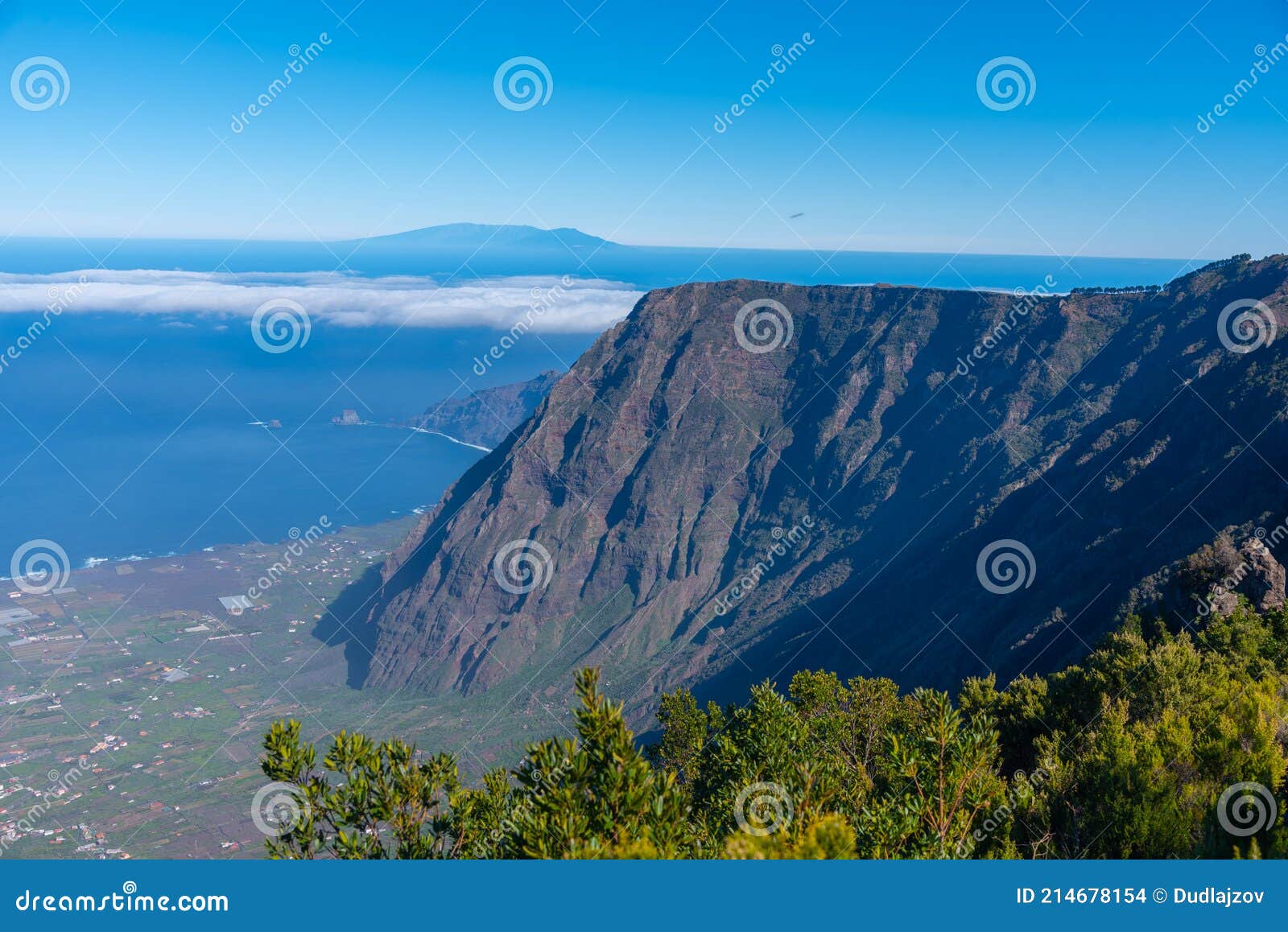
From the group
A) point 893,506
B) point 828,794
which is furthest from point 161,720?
point 828,794

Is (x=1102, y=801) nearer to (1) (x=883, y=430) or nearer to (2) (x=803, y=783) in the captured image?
(2) (x=803, y=783)

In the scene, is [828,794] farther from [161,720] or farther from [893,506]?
[161,720]

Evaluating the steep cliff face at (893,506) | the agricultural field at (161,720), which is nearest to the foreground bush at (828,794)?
the steep cliff face at (893,506)

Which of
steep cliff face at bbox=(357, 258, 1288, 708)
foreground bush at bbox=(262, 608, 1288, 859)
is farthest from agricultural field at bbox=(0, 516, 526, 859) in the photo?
foreground bush at bbox=(262, 608, 1288, 859)

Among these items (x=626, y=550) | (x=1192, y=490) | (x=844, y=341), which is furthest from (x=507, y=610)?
(x=1192, y=490)

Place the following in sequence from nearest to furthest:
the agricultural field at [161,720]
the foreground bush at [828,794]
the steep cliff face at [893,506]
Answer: the foreground bush at [828,794], the steep cliff face at [893,506], the agricultural field at [161,720]

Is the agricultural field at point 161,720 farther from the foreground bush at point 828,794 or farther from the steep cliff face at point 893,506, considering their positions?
the foreground bush at point 828,794

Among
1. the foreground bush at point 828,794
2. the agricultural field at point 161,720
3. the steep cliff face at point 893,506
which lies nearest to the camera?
the foreground bush at point 828,794

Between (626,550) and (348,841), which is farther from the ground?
(626,550)
